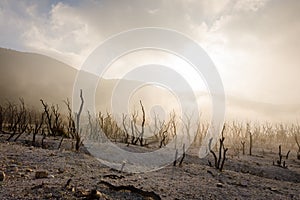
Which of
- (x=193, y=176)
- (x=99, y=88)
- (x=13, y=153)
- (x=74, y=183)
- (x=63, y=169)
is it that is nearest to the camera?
(x=74, y=183)

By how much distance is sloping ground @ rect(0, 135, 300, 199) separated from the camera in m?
3.60

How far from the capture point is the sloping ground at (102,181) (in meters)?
3.60

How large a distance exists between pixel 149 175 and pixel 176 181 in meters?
0.57

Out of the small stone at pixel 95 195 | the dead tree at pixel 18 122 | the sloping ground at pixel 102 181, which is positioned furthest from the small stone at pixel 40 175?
the dead tree at pixel 18 122

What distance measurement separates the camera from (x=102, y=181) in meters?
4.03

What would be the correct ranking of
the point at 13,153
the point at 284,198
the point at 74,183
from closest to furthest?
the point at 74,183, the point at 284,198, the point at 13,153

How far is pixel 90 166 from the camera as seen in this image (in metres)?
5.55

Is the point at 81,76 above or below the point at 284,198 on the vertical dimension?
above

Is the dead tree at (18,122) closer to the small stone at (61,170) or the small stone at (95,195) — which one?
the small stone at (61,170)

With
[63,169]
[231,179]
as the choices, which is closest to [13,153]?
[63,169]

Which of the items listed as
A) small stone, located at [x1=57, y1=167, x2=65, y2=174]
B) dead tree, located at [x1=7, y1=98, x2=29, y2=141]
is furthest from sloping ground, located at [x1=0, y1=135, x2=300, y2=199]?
dead tree, located at [x1=7, y1=98, x2=29, y2=141]

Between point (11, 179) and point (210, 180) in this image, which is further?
point (210, 180)

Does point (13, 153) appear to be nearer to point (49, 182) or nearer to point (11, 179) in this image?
point (11, 179)

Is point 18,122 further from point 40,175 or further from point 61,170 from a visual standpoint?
point 40,175
